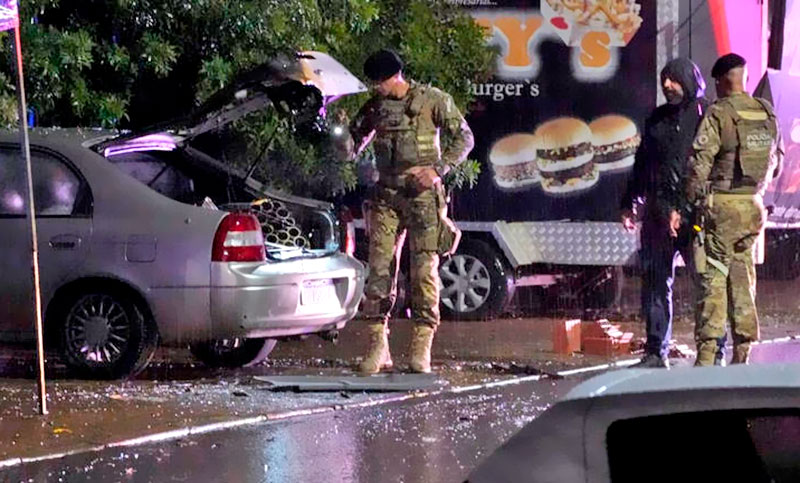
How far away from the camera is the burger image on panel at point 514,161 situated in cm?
1258

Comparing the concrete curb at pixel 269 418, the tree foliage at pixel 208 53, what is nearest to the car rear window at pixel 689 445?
the concrete curb at pixel 269 418

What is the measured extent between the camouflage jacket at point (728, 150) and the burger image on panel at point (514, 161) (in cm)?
363

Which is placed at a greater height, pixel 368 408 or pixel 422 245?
pixel 422 245

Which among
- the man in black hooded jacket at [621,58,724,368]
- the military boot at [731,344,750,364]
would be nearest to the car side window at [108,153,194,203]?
the man in black hooded jacket at [621,58,724,368]

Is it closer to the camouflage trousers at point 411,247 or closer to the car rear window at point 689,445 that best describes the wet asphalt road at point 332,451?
the camouflage trousers at point 411,247

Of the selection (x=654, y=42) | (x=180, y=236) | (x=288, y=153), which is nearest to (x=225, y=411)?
(x=180, y=236)

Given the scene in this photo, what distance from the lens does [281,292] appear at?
910 cm

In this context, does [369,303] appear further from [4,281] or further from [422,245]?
[4,281]

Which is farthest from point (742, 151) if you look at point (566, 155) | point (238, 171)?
point (566, 155)

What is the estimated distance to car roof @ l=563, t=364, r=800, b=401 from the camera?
9.45 feet

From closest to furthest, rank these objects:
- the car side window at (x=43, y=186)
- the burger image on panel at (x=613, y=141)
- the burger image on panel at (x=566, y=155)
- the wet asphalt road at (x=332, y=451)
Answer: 1. the wet asphalt road at (x=332, y=451)
2. the car side window at (x=43, y=186)
3. the burger image on panel at (x=613, y=141)
4. the burger image on panel at (x=566, y=155)

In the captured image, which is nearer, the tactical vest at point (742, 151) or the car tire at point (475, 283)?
Answer: the tactical vest at point (742, 151)

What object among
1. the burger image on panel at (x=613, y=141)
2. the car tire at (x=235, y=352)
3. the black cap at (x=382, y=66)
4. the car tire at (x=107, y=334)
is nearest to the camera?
the car tire at (x=107, y=334)

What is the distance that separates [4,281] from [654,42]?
18.9 feet
